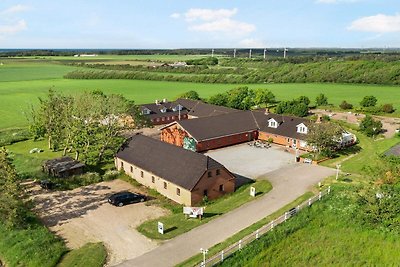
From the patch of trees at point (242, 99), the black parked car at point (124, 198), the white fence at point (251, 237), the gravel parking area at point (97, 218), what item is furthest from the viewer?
the patch of trees at point (242, 99)

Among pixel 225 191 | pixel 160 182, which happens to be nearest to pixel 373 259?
pixel 225 191

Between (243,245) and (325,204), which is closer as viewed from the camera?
(243,245)

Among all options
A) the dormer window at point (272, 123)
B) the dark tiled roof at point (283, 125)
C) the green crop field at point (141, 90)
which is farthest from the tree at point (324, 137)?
the green crop field at point (141, 90)

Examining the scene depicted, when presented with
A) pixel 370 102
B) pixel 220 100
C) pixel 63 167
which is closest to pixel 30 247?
pixel 63 167

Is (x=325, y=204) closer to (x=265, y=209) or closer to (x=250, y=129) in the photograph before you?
(x=265, y=209)

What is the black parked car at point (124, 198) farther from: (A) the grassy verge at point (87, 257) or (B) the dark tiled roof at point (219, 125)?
(B) the dark tiled roof at point (219, 125)
